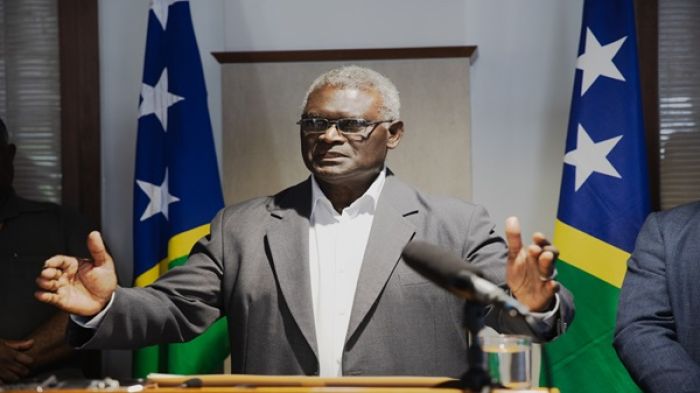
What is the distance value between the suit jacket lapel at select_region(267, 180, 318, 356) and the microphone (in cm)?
87

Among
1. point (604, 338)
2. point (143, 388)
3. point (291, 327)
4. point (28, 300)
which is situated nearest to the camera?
point (143, 388)

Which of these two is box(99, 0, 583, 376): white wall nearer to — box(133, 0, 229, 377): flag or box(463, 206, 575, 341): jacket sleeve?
box(133, 0, 229, 377): flag

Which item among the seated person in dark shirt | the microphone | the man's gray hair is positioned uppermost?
the man's gray hair

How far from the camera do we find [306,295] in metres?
2.44

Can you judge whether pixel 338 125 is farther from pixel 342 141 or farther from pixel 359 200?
pixel 359 200

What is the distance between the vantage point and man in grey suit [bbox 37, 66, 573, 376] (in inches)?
94.4

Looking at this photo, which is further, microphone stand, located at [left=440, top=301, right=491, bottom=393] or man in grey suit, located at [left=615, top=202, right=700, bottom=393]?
man in grey suit, located at [left=615, top=202, right=700, bottom=393]

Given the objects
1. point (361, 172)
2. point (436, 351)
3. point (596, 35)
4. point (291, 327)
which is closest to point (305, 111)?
point (361, 172)

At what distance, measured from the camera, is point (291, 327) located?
2.44 m

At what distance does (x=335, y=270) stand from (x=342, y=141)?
38 centimetres

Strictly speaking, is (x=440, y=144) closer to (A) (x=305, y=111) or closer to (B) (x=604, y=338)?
(B) (x=604, y=338)

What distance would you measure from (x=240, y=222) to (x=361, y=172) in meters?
0.40

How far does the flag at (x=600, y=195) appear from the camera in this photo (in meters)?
3.34

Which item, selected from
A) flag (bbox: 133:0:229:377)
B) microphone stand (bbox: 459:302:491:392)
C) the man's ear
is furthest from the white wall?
microphone stand (bbox: 459:302:491:392)
